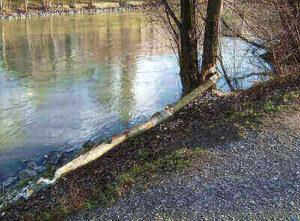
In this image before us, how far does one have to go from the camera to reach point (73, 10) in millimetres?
52469

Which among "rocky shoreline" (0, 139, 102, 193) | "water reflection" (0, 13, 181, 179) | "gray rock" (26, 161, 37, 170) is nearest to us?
"rocky shoreline" (0, 139, 102, 193)

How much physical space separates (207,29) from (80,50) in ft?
47.4

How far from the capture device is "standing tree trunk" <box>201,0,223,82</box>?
8.66 metres

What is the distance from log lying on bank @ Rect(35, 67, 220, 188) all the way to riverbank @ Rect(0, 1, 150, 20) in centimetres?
3492

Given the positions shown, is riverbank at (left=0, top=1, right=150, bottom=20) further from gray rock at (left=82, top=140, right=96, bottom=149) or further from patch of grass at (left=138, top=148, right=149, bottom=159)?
patch of grass at (left=138, top=148, right=149, bottom=159)

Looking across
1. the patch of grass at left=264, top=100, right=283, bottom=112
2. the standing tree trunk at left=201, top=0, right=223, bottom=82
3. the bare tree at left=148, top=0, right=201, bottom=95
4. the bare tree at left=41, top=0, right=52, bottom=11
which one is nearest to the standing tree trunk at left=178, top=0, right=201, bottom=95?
the bare tree at left=148, top=0, right=201, bottom=95

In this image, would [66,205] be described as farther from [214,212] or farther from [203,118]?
[203,118]

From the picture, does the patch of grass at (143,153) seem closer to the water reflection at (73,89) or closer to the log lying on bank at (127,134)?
the log lying on bank at (127,134)

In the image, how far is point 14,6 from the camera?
51469 millimetres

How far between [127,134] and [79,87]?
24.4ft

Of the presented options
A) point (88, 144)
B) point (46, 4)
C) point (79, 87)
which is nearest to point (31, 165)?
point (88, 144)

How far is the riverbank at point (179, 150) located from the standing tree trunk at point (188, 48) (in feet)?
4.65

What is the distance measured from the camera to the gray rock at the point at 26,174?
7702mm

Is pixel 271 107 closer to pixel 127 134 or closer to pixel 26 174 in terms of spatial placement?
pixel 127 134
